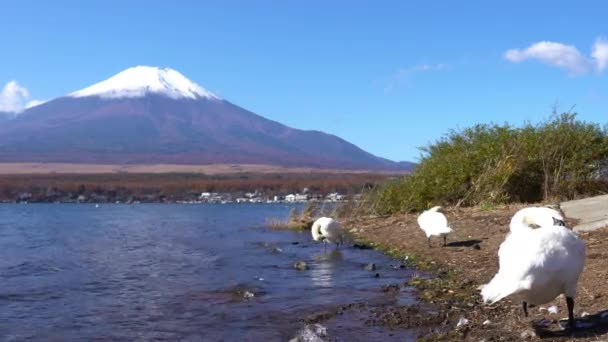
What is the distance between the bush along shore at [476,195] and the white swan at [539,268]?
2.39m

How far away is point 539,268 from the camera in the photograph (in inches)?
290

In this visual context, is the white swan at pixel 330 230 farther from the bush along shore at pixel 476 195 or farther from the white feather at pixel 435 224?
the white feather at pixel 435 224

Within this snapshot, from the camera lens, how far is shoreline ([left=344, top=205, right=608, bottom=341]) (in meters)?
8.24

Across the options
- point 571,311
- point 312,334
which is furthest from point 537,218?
point 312,334

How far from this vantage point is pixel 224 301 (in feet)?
40.1

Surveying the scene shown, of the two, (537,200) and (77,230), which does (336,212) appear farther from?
(77,230)

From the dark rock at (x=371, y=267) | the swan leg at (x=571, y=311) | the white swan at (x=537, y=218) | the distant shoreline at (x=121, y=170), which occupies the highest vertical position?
the distant shoreline at (x=121, y=170)

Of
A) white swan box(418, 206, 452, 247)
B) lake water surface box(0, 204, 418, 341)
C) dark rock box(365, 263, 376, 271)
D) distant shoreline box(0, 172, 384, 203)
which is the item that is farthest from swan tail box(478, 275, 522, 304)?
distant shoreline box(0, 172, 384, 203)

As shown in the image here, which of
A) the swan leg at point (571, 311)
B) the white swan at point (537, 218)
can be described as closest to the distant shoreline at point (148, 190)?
the white swan at point (537, 218)

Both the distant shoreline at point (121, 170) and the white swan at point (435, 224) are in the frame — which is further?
the distant shoreline at point (121, 170)

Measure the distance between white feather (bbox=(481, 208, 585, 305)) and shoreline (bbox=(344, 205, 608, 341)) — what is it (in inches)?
22.2

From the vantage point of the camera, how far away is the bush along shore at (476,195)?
1247cm

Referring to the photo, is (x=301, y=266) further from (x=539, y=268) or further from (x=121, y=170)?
(x=121, y=170)

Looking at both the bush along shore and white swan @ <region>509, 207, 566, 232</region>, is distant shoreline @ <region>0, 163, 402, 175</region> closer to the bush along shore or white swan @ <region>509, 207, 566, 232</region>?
the bush along shore
